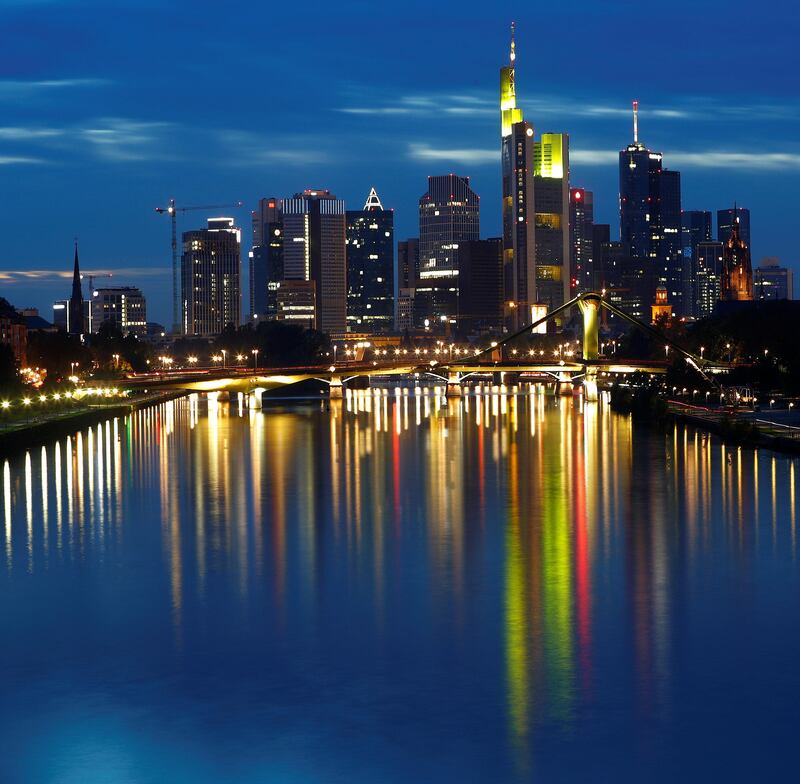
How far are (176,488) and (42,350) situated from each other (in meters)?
69.1

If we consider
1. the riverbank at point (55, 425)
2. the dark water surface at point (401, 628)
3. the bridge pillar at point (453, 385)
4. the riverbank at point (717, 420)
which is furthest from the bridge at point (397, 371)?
the dark water surface at point (401, 628)

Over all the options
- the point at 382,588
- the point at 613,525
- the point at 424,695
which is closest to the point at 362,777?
the point at 424,695

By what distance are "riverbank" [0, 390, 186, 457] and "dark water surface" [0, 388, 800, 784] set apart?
1622 cm

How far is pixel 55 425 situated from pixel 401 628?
2100 inches

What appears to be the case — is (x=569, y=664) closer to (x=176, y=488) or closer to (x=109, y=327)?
(x=176, y=488)

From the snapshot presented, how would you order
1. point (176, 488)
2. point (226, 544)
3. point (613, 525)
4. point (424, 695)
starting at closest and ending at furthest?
point (424, 695) < point (226, 544) < point (613, 525) < point (176, 488)

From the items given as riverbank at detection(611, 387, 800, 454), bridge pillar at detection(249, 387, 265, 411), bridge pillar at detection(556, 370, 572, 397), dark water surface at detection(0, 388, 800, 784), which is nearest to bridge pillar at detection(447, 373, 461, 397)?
bridge pillar at detection(556, 370, 572, 397)

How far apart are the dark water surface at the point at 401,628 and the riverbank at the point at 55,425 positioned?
16.2 meters

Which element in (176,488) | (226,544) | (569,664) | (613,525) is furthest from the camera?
(176,488)

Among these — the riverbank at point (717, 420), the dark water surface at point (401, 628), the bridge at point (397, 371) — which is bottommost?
the dark water surface at point (401, 628)

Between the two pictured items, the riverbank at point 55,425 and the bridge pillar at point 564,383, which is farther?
the bridge pillar at point 564,383

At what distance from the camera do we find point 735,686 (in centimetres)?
1862

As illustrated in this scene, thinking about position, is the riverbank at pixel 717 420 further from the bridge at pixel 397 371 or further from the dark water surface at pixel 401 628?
the dark water surface at pixel 401 628

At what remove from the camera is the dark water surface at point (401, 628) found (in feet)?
52.8
